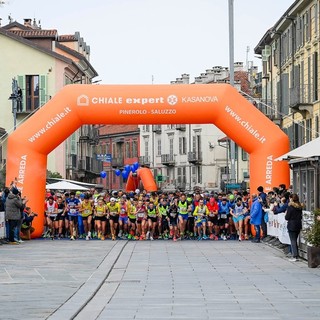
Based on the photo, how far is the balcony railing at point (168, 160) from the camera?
362 ft

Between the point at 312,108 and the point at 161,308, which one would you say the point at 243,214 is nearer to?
the point at 312,108

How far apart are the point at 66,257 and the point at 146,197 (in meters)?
11.5

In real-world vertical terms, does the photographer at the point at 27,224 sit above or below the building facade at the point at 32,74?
below

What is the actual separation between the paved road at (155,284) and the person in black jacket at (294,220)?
455mm

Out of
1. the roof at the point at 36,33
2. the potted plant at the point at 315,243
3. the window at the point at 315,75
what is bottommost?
the potted plant at the point at 315,243

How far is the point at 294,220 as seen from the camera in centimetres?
2495

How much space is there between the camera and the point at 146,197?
3788cm

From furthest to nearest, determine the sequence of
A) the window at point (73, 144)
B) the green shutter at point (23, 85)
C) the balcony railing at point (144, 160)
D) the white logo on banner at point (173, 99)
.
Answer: the balcony railing at point (144, 160) < the window at point (73, 144) < the green shutter at point (23, 85) < the white logo on banner at point (173, 99)

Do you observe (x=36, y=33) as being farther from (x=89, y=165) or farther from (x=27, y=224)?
(x=27, y=224)

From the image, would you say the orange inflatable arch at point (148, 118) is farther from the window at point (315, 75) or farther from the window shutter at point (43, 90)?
the window shutter at point (43, 90)

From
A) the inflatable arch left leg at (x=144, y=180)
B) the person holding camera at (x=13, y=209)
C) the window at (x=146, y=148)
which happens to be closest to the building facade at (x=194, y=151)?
the window at (x=146, y=148)

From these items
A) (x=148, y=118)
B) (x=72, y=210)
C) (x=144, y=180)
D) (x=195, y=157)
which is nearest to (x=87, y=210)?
(x=72, y=210)

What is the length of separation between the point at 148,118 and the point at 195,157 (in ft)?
224

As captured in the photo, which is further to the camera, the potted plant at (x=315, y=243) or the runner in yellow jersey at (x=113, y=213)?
the runner in yellow jersey at (x=113, y=213)
